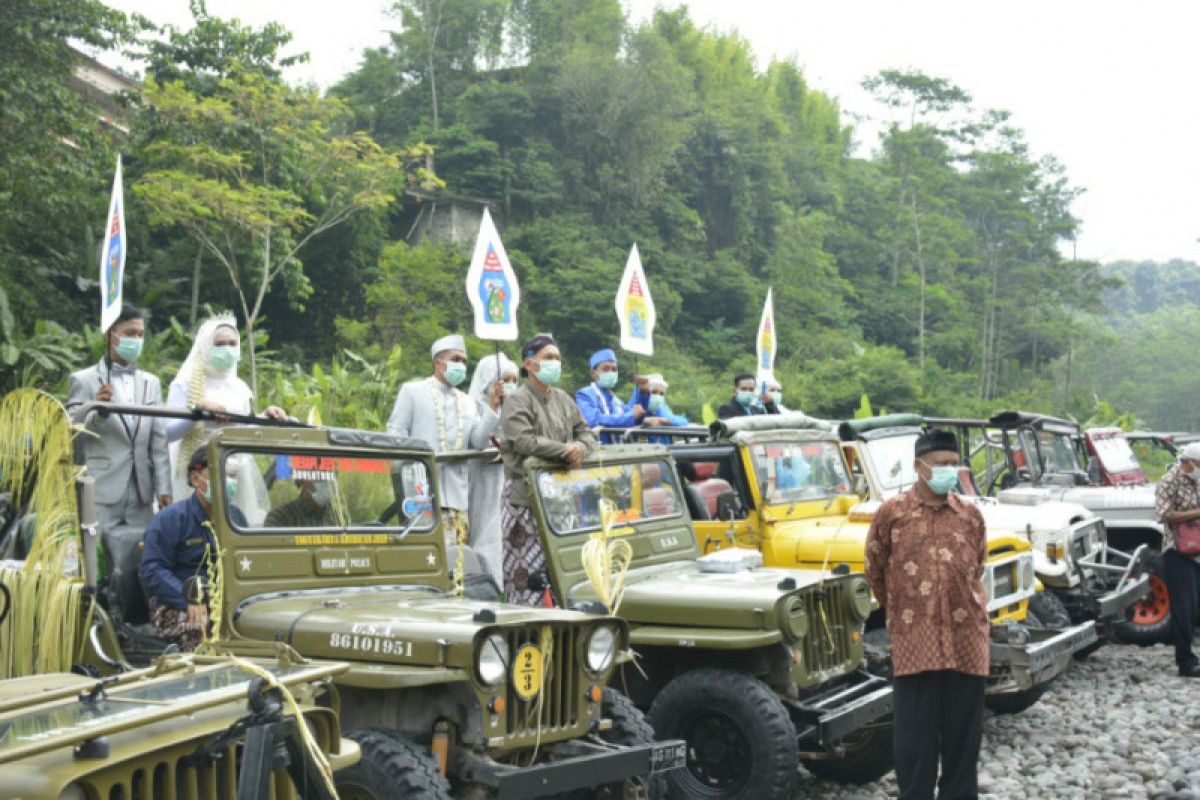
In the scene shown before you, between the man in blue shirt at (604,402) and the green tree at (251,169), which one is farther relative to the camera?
the green tree at (251,169)

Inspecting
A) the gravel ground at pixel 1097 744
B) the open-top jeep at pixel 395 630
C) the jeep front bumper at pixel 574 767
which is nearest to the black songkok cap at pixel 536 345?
the open-top jeep at pixel 395 630

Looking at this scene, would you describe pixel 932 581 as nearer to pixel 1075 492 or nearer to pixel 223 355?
pixel 223 355

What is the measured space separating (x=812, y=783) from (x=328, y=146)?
22.8m

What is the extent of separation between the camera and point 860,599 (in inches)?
256

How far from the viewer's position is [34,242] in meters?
24.6

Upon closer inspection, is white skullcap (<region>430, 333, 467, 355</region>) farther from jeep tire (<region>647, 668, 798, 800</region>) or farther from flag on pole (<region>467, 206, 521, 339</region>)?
jeep tire (<region>647, 668, 798, 800</region>)

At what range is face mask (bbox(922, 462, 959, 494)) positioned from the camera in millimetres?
5246

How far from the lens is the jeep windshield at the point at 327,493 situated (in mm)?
5320

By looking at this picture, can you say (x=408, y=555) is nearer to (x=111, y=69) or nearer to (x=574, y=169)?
(x=111, y=69)

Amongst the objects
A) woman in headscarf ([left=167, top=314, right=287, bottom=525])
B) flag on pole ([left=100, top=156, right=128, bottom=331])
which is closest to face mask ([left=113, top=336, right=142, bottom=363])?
flag on pole ([left=100, top=156, right=128, bottom=331])

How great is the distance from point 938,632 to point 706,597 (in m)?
1.29

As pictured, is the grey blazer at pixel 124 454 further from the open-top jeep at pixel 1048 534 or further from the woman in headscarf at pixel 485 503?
the open-top jeep at pixel 1048 534

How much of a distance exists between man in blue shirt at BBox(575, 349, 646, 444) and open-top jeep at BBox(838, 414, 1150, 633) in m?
1.61

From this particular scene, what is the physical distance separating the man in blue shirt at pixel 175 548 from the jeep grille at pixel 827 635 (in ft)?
9.11
